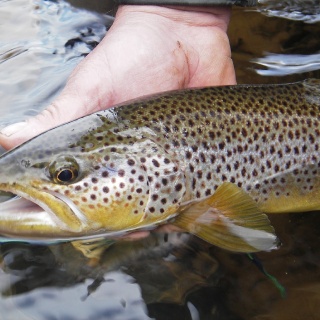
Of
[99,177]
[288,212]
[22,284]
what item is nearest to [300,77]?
[288,212]

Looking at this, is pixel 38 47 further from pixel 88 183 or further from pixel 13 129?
pixel 88 183

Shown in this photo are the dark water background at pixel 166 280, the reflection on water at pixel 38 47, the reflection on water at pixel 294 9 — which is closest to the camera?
the dark water background at pixel 166 280

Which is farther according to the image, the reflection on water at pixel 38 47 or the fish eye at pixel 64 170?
the reflection on water at pixel 38 47

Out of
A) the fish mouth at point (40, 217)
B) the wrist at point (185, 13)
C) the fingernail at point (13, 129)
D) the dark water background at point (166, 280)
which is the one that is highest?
the wrist at point (185, 13)

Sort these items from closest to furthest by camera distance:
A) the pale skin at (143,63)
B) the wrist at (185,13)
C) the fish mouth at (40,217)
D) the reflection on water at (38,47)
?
the fish mouth at (40,217) → the pale skin at (143,63) → the wrist at (185,13) → the reflection on water at (38,47)

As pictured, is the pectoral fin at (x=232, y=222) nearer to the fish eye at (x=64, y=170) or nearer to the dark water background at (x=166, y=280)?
the dark water background at (x=166, y=280)

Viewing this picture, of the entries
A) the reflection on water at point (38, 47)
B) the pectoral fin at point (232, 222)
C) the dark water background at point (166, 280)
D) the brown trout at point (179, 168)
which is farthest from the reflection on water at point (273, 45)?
the pectoral fin at point (232, 222)

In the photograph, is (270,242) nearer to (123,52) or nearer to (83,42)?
(123,52)

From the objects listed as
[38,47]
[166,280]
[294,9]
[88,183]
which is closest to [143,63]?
[88,183]
